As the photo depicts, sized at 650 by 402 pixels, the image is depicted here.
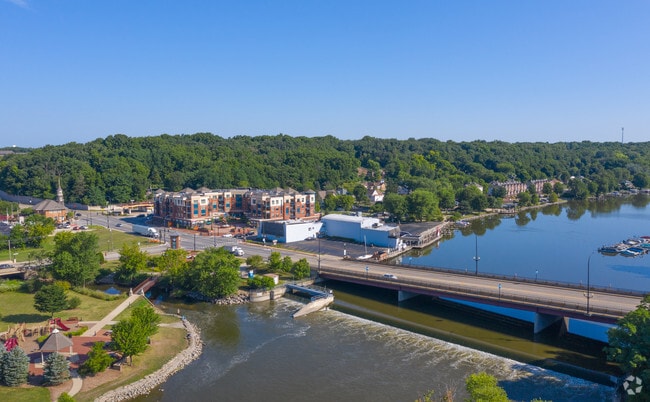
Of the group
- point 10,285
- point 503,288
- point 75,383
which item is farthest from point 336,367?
point 10,285

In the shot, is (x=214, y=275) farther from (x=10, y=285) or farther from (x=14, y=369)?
(x=10, y=285)

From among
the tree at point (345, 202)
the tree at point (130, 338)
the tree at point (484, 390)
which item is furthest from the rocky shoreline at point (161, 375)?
the tree at point (345, 202)

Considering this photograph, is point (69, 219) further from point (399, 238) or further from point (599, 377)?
point (599, 377)

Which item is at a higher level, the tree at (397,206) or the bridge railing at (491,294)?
the tree at (397,206)

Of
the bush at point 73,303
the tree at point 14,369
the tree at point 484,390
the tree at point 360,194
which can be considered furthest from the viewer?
the tree at point 360,194

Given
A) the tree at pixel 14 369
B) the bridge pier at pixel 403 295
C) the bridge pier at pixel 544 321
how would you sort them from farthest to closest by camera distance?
the bridge pier at pixel 403 295 < the bridge pier at pixel 544 321 < the tree at pixel 14 369

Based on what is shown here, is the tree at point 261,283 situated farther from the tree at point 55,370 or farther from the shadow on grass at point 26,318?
the tree at point 55,370

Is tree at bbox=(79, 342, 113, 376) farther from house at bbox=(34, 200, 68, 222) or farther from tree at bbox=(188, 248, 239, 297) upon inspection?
house at bbox=(34, 200, 68, 222)
